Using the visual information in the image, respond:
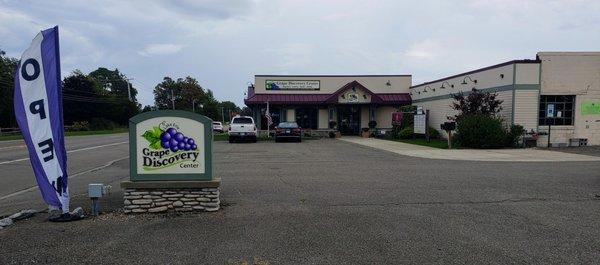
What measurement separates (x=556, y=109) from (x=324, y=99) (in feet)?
55.7

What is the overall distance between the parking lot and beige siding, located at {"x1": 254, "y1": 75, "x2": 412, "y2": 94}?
2560 cm

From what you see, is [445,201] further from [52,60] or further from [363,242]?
[52,60]

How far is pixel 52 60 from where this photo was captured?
677 cm

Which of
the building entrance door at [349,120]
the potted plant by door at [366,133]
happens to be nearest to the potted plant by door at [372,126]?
the potted plant by door at [366,133]

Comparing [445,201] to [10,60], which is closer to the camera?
[445,201]

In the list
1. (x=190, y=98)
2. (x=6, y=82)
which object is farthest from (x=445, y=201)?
(x=190, y=98)

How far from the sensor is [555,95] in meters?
22.0

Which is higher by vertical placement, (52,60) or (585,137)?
(52,60)

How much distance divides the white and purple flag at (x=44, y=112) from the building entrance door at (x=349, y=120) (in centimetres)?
2969

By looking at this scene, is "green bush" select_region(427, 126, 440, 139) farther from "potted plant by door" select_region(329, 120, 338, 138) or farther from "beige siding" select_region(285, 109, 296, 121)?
"beige siding" select_region(285, 109, 296, 121)

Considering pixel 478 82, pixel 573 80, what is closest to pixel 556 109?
pixel 573 80

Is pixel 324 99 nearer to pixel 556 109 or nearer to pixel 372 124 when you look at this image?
pixel 372 124

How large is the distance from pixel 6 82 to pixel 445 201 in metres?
58.0

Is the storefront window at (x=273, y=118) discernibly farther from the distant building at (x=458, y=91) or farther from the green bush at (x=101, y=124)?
the green bush at (x=101, y=124)
